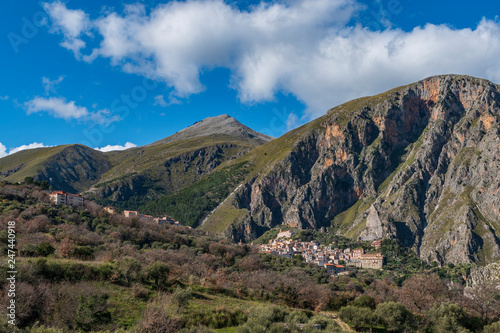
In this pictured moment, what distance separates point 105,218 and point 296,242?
8708 centimetres

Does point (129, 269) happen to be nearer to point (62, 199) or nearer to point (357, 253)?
point (62, 199)

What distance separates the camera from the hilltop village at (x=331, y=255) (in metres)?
109

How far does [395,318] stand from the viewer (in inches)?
1093

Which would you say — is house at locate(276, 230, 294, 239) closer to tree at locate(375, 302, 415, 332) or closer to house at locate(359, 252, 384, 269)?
house at locate(359, 252, 384, 269)

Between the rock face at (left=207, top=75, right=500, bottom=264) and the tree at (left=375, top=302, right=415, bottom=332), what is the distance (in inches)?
4146

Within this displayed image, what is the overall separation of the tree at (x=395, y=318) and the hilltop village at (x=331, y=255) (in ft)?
228

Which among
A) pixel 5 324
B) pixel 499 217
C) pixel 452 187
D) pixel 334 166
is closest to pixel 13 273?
pixel 5 324

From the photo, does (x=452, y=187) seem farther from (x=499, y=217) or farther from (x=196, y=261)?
(x=196, y=261)

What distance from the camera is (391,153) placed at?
184 m

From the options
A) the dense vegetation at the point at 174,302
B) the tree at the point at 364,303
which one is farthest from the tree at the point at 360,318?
the tree at the point at 364,303

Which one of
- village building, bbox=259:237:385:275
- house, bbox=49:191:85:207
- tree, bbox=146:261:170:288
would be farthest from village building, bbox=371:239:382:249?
tree, bbox=146:261:170:288

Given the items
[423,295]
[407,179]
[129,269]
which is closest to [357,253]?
[407,179]

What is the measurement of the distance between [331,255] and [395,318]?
95378mm

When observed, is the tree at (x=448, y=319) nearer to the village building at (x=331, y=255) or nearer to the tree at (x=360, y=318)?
the tree at (x=360, y=318)
